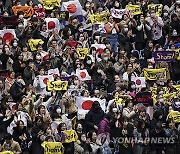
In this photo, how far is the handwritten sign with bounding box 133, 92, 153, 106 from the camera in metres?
31.1

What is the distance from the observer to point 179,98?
31.7 metres

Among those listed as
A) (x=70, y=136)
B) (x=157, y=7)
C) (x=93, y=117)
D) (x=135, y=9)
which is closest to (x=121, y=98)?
(x=93, y=117)

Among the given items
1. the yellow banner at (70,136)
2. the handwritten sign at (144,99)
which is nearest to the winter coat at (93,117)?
the yellow banner at (70,136)

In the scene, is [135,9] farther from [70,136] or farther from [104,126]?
[70,136]

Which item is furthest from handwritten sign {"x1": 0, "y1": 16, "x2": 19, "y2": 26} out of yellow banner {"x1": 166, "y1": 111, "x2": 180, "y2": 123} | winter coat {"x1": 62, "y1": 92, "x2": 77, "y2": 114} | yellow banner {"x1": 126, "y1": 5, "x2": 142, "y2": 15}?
yellow banner {"x1": 166, "y1": 111, "x2": 180, "y2": 123}

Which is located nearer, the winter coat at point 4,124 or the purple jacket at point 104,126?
the winter coat at point 4,124

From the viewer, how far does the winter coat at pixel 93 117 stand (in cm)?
3017

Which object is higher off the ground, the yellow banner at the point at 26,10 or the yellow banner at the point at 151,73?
the yellow banner at the point at 26,10

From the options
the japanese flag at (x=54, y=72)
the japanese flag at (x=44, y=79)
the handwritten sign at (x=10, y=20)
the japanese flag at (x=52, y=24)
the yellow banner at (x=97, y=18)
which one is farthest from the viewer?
the yellow banner at (x=97, y=18)


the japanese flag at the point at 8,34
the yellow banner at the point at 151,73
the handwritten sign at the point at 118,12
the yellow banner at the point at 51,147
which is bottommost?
the yellow banner at the point at 51,147

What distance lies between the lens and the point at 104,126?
29.9 metres

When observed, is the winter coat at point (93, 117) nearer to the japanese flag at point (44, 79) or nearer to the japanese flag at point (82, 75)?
the japanese flag at point (44, 79)

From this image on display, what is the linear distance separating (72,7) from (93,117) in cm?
740

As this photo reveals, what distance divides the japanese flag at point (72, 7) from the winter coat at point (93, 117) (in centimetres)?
690
